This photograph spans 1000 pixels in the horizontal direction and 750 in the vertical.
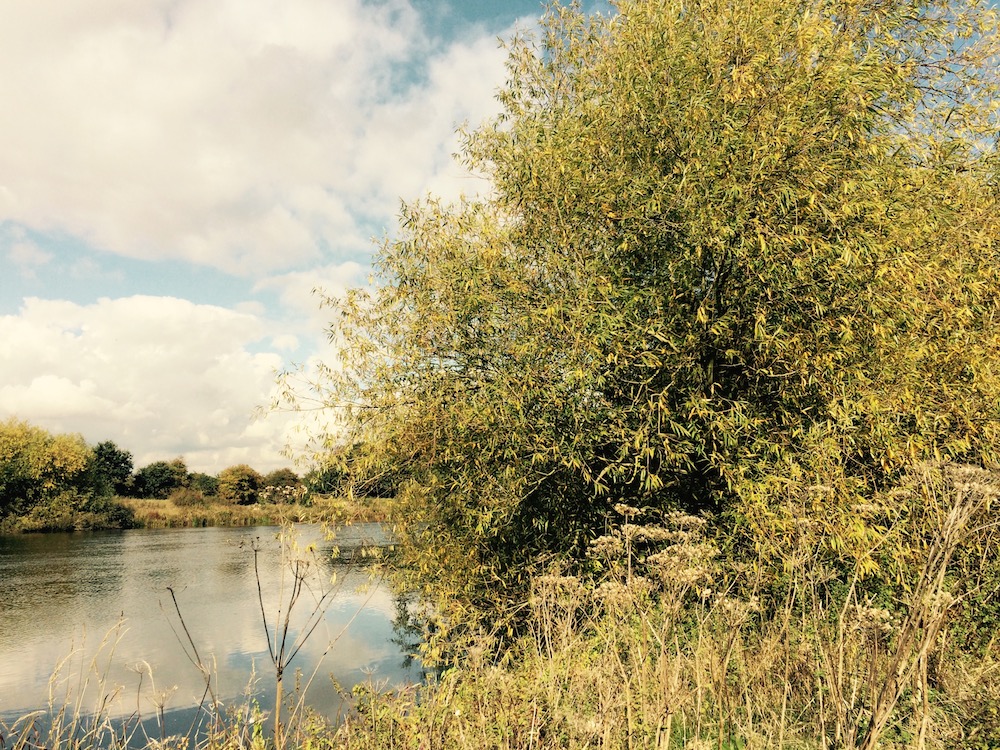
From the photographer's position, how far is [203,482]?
74.1 meters

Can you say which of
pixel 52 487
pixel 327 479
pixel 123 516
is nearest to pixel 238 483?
pixel 123 516

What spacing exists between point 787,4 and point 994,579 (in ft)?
20.4

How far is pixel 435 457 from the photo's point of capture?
25.4 ft

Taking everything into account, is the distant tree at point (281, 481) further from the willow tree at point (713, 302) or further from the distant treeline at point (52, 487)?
the distant treeline at point (52, 487)

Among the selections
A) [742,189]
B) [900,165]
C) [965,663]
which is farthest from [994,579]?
[900,165]

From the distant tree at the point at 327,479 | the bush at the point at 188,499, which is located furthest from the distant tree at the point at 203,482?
the distant tree at the point at 327,479

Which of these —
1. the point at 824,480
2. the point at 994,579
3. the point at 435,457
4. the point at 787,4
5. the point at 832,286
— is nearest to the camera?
the point at 994,579

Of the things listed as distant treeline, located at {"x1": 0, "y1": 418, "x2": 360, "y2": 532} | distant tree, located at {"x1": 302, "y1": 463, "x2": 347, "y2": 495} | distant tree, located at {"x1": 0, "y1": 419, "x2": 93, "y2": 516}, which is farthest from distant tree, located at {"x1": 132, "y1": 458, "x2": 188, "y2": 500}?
distant tree, located at {"x1": 302, "y1": 463, "x2": 347, "y2": 495}

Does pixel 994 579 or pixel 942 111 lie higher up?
pixel 942 111

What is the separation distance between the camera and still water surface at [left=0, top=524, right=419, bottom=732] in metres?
9.66

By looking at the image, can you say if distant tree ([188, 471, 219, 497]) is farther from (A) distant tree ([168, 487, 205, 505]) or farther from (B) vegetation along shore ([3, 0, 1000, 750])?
(B) vegetation along shore ([3, 0, 1000, 750])

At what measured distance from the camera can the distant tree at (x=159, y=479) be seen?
7431cm

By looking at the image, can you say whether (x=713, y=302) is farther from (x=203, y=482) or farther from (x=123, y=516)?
(x=203, y=482)

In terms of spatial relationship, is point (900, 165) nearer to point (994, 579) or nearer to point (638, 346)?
point (638, 346)
